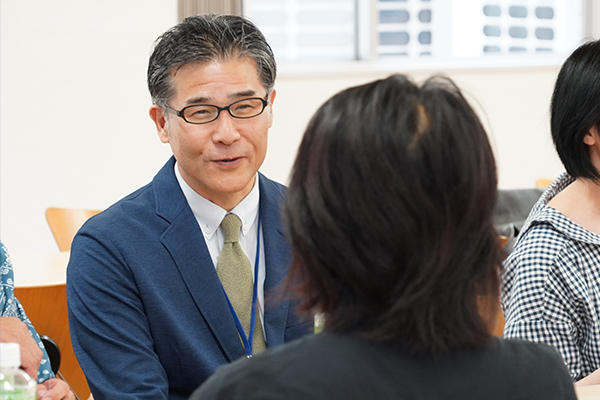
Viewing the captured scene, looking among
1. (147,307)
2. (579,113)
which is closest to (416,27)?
(579,113)

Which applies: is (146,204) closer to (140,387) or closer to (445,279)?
(140,387)

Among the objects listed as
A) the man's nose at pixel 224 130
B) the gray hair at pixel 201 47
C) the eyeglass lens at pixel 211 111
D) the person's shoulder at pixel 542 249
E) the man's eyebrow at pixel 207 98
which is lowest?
the person's shoulder at pixel 542 249

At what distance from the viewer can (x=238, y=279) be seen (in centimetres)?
183

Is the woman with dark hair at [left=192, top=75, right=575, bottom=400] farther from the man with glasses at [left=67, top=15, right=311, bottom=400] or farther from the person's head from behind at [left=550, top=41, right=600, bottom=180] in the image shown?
the person's head from behind at [left=550, top=41, right=600, bottom=180]

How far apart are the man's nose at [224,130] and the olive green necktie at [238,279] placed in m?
0.20

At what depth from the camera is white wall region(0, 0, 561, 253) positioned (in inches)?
208

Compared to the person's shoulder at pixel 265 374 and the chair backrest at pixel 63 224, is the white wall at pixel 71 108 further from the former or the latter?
the person's shoulder at pixel 265 374

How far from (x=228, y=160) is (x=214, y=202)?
0.10 metres

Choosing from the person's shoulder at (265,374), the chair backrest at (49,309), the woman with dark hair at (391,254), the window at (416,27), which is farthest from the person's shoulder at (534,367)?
the window at (416,27)

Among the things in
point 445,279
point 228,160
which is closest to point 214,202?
point 228,160

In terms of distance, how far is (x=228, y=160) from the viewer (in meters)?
1.85

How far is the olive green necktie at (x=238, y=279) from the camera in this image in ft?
5.94

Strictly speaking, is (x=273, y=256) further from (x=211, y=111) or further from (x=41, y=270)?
(x=41, y=270)

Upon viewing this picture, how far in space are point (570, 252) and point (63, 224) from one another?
288 cm
